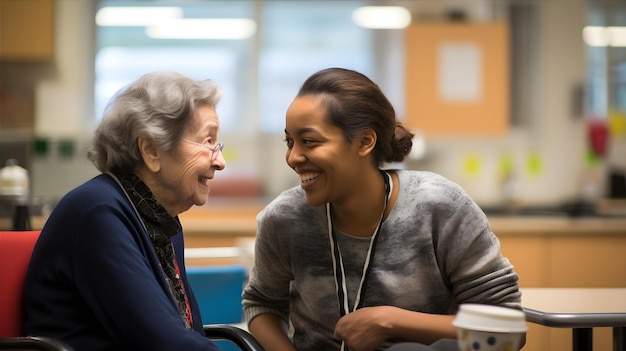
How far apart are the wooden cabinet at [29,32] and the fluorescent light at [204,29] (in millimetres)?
748

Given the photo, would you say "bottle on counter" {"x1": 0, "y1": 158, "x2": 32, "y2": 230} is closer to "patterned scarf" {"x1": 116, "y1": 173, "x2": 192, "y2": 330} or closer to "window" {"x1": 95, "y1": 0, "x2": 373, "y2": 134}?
"patterned scarf" {"x1": 116, "y1": 173, "x2": 192, "y2": 330}

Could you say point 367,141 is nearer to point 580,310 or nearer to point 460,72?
point 580,310

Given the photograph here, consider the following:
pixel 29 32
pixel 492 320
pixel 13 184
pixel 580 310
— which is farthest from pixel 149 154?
pixel 29 32

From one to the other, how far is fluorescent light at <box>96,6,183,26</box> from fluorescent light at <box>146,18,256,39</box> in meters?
0.05

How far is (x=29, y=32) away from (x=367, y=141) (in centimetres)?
419

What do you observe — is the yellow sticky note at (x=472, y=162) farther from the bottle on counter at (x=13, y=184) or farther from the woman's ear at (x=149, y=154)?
the woman's ear at (x=149, y=154)

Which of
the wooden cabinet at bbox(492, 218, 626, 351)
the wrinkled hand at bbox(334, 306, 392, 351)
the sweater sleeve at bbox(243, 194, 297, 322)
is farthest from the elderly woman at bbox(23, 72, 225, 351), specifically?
the wooden cabinet at bbox(492, 218, 626, 351)

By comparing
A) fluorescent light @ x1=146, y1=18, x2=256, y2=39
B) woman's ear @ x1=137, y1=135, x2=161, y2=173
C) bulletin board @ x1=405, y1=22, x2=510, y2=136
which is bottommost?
woman's ear @ x1=137, y1=135, x2=161, y2=173

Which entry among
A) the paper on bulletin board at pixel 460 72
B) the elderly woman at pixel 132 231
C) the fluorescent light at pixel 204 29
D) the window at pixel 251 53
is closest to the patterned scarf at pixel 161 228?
the elderly woman at pixel 132 231

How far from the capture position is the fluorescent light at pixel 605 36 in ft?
19.9

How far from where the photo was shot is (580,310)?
2.02 m

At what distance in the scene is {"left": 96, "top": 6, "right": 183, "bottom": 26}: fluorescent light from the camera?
607cm

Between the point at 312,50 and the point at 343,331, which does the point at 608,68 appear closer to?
the point at 312,50

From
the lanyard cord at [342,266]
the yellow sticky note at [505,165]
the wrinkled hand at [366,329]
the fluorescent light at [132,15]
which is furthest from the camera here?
the fluorescent light at [132,15]
